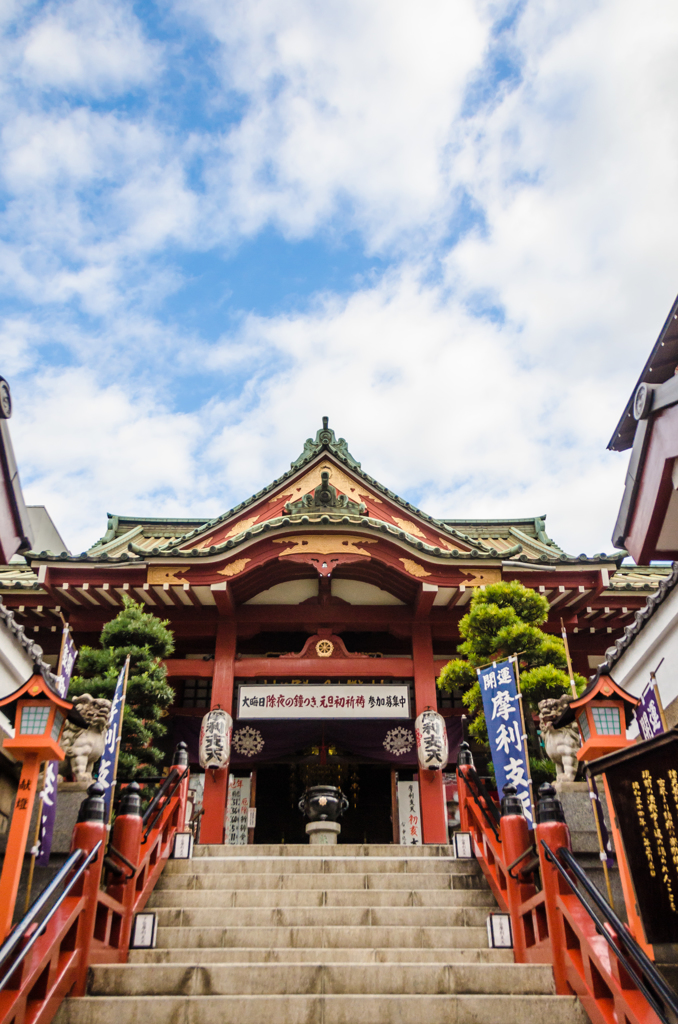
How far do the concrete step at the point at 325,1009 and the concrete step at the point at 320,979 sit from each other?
1.21ft

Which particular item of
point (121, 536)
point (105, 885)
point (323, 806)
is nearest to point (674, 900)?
point (105, 885)

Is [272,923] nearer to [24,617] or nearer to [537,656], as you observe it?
[537,656]

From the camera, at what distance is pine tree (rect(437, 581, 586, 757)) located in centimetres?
911

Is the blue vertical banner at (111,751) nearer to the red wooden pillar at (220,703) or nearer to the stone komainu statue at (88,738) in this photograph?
the stone komainu statue at (88,738)

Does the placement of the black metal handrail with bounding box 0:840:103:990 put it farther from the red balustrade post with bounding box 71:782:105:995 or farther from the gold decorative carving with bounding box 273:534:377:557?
the gold decorative carving with bounding box 273:534:377:557

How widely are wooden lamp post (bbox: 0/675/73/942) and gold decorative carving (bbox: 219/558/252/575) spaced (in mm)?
6870

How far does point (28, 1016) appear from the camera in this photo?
4711 millimetres

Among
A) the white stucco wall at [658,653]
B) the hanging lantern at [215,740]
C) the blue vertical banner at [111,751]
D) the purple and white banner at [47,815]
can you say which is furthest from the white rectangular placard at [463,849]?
the hanging lantern at [215,740]

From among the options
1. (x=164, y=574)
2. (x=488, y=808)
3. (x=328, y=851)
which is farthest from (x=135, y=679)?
(x=488, y=808)

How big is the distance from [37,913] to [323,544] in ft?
28.5

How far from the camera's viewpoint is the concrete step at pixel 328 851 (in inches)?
342

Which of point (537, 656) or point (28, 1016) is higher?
point (537, 656)

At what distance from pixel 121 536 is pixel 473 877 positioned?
14.0 meters

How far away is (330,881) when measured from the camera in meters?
7.55
